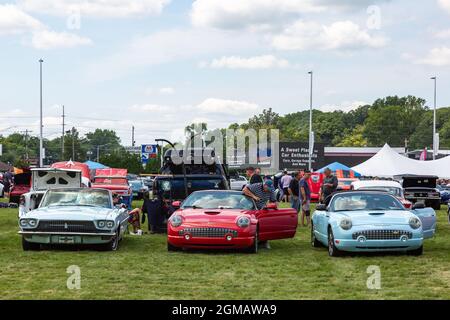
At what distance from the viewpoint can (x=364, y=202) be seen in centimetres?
1556

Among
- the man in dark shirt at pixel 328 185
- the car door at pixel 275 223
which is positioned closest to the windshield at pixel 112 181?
the man in dark shirt at pixel 328 185

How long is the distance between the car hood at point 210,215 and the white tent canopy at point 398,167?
88.2 feet

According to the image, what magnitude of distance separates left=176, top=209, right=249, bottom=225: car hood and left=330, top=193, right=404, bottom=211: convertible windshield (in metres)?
1.87

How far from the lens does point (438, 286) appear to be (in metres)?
10.7

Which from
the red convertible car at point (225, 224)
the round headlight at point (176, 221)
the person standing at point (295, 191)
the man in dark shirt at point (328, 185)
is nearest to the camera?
the red convertible car at point (225, 224)

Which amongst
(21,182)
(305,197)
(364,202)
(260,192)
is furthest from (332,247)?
(21,182)

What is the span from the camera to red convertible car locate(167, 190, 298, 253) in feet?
48.5

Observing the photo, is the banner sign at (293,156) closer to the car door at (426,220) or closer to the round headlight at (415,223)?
the car door at (426,220)

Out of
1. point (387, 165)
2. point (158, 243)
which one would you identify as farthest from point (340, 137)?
point (158, 243)

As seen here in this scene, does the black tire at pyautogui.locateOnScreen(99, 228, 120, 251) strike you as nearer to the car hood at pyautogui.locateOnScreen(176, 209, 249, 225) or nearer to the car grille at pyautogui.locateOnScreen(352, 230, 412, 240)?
the car hood at pyautogui.locateOnScreen(176, 209, 249, 225)

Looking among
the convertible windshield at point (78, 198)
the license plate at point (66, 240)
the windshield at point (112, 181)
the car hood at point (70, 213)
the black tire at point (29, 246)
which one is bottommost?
the black tire at point (29, 246)

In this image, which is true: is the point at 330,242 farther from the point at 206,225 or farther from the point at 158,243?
the point at 158,243

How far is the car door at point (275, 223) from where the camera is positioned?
15.6 metres

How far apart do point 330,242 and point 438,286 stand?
4.07 m
